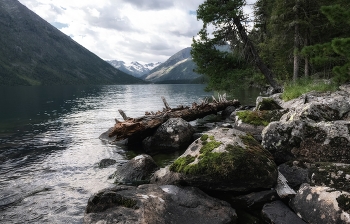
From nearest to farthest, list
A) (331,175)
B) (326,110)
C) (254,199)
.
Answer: (331,175) → (254,199) → (326,110)

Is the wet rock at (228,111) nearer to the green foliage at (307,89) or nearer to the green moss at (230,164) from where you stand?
the green foliage at (307,89)

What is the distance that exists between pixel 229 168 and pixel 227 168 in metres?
0.07

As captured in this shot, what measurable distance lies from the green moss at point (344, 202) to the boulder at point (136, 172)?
7.24 metres

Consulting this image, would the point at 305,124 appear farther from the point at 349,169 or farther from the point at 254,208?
the point at 254,208

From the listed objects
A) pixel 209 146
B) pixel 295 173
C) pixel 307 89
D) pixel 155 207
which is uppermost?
pixel 307 89

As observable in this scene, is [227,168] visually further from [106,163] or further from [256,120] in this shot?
[256,120]

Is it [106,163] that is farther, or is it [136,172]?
[106,163]

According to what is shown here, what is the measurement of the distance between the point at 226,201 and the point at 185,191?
1.46 m

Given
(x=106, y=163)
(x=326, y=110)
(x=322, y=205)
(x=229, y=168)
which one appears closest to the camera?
(x=322, y=205)

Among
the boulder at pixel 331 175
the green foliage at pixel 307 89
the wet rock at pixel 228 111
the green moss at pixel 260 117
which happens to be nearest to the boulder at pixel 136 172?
the boulder at pixel 331 175

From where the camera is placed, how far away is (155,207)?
703 cm

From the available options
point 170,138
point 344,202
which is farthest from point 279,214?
point 170,138

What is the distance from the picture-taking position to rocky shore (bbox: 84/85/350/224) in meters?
6.79

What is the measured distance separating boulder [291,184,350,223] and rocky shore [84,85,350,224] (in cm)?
2
